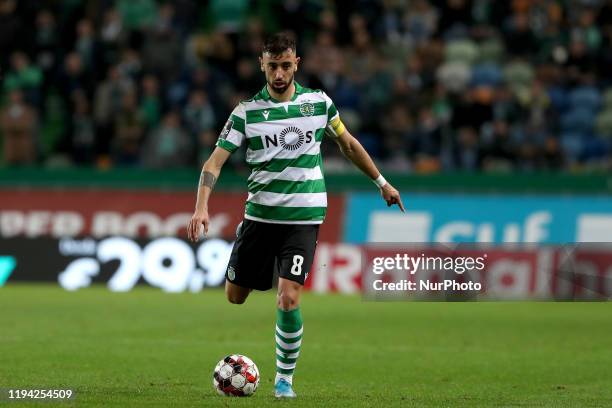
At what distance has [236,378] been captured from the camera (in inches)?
355

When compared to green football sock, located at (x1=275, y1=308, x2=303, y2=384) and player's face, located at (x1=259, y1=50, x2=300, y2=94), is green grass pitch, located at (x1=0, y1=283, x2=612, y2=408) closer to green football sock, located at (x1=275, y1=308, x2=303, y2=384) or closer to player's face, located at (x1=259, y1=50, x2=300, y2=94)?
green football sock, located at (x1=275, y1=308, x2=303, y2=384)

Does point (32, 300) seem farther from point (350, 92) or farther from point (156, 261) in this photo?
point (350, 92)

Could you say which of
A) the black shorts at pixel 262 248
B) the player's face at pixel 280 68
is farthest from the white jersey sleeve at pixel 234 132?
the black shorts at pixel 262 248

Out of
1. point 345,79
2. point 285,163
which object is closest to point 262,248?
point 285,163

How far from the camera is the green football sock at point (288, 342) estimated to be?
356 inches

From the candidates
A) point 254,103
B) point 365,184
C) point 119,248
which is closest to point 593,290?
point 365,184

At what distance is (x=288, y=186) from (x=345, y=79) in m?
13.7

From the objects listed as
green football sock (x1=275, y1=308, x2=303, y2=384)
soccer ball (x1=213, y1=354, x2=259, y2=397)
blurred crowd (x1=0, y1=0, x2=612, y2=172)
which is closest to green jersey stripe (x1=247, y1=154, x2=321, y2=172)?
green football sock (x1=275, y1=308, x2=303, y2=384)

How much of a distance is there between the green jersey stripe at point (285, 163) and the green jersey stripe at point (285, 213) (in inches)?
→ 10.7

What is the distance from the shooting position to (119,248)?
64.1 ft

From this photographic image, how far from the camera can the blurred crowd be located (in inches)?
864

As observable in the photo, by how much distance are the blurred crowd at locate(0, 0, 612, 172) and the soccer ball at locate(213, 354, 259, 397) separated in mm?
12881

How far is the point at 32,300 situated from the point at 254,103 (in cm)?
960

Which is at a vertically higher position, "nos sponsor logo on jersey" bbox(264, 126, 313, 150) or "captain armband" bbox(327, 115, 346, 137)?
"captain armband" bbox(327, 115, 346, 137)
